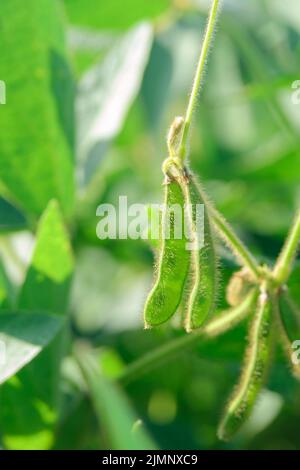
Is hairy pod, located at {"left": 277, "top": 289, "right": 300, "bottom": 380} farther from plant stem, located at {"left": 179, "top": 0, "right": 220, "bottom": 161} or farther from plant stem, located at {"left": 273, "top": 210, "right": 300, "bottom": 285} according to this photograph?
plant stem, located at {"left": 179, "top": 0, "right": 220, "bottom": 161}

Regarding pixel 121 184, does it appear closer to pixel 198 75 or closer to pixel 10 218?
pixel 10 218

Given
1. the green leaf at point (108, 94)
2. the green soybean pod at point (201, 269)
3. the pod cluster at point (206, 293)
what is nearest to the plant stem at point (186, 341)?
the pod cluster at point (206, 293)

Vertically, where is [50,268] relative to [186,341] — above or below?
above

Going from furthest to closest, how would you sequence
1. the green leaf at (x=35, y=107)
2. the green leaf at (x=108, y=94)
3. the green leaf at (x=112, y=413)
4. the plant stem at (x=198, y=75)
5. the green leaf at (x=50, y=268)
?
the green leaf at (x=108, y=94) → the green leaf at (x=35, y=107) → the green leaf at (x=50, y=268) → the green leaf at (x=112, y=413) → the plant stem at (x=198, y=75)

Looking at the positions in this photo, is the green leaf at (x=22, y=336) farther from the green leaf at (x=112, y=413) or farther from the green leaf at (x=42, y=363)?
the green leaf at (x=112, y=413)

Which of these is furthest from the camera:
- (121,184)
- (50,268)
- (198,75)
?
(121,184)

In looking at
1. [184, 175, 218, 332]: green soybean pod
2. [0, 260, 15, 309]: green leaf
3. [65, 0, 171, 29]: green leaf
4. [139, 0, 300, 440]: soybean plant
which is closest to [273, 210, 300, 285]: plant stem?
[139, 0, 300, 440]: soybean plant

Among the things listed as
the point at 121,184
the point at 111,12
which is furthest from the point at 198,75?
the point at 111,12
